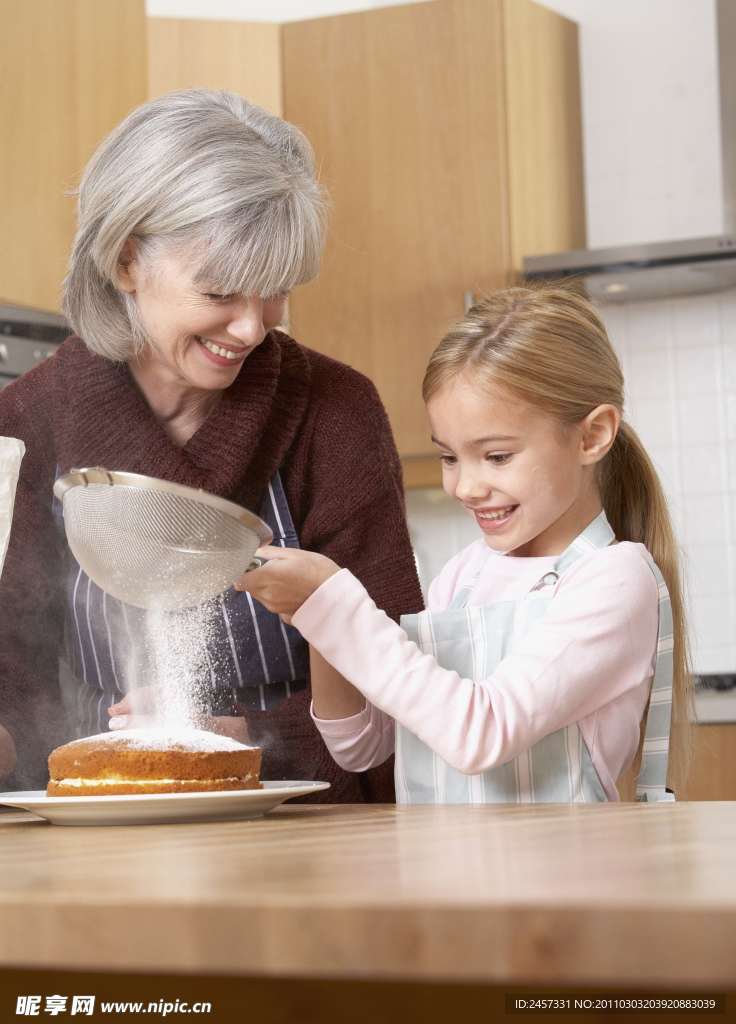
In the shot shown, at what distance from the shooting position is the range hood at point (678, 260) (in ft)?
7.81

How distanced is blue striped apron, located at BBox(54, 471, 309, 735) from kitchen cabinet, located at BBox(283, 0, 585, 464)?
4.75ft

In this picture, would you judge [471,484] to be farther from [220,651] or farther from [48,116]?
[48,116]

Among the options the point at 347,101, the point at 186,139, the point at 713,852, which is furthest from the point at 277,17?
the point at 713,852

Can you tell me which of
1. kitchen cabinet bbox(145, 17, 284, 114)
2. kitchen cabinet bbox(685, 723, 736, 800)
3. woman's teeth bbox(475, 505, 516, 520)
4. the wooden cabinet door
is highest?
kitchen cabinet bbox(145, 17, 284, 114)

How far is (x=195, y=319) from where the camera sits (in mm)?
1088

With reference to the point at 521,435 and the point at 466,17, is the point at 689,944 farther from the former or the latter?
the point at 466,17

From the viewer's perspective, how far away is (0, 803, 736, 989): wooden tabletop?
14.4 inches

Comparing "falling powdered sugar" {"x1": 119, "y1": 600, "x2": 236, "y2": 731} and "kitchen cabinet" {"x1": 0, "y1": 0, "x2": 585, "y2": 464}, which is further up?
"kitchen cabinet" {"x1": 0, "y1": 0, "x2": 585, "y2": 464}

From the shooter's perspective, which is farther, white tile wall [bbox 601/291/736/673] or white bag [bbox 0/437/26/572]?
white tile wall [bbox 601/291/736/673]

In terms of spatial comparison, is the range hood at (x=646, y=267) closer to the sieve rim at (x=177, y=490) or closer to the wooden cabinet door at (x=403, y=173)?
the wooden cabinet door at (x=403, y=173)

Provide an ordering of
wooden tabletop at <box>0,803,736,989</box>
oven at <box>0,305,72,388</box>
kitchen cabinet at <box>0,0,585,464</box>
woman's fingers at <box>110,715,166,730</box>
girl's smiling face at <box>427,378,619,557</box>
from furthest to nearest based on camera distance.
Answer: kitchen cabinet at <box>0,0,585,464</box> → oven at <box>0,305,72,388</box> → girl's smiling face at <box>427,378,619,557</box> → woman's fingers at <box>110,715,166,730</box> → wooden tabletop at <box>0,803,736,989</box>

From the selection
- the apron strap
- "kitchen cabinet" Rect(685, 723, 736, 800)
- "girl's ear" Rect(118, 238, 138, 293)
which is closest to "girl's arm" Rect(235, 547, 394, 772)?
the apron strap

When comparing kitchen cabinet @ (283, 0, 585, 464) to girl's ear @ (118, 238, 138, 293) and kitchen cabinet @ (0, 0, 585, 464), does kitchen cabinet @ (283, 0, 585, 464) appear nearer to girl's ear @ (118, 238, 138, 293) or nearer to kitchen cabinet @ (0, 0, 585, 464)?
kitchen cabinet @ (0, 0, 585, 464)

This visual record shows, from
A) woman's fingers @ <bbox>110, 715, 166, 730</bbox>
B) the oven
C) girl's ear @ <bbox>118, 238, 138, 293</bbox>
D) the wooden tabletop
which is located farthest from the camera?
the oven
